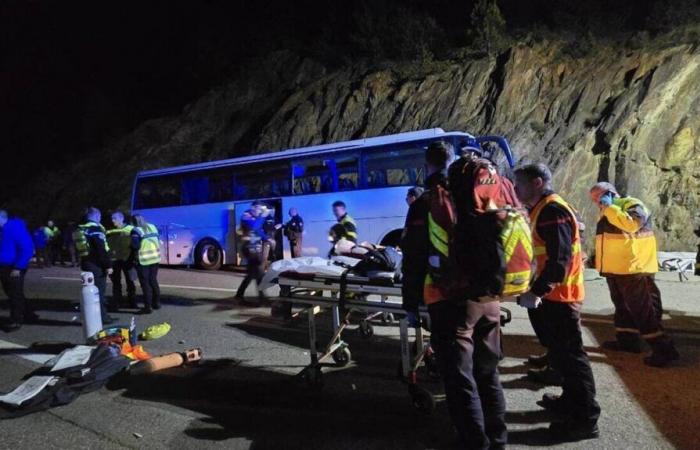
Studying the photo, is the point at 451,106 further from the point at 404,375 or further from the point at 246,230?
the point at 404,375

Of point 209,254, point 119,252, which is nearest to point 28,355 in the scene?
point 119,252

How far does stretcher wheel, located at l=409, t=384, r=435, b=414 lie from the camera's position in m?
3.96

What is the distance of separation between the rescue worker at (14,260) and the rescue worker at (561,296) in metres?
7.23

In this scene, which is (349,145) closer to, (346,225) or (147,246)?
(346,225)

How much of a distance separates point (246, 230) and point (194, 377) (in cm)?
414

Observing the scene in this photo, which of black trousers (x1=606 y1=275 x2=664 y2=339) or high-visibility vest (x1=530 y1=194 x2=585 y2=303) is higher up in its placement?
high-visibility vest (x1=530 y1=194 x2=585 y2=303)

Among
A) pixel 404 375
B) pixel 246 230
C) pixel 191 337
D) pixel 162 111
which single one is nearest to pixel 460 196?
pixel 404 375

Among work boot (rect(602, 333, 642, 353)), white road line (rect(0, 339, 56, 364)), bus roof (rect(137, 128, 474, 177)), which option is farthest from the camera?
bus roof (rect(137, 128, 474, 177))

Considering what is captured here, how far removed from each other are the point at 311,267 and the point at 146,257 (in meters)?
4.50

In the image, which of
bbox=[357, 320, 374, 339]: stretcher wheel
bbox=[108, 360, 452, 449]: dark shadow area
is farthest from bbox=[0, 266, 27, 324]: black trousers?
bbox=[357, 320, 374, 339]: stretcher wheel

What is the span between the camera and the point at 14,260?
7.51 metres

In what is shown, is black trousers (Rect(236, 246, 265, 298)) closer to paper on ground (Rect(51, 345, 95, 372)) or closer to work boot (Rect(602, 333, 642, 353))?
paper on ground (Rect(51, 345, 95, 372))

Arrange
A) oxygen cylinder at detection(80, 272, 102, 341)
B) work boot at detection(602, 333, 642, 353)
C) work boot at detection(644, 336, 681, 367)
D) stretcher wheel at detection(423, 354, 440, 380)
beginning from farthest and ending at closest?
oxygen cylinder at detection(80, 272, 102, 341) < work boot at detection(602, 333, 642, 353) < work boot at detection(644, 336, 681, 367) < stretcher wheel at detection(423, 354, 440, 380)

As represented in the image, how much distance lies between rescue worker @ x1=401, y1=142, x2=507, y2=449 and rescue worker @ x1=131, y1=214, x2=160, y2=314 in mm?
6391
